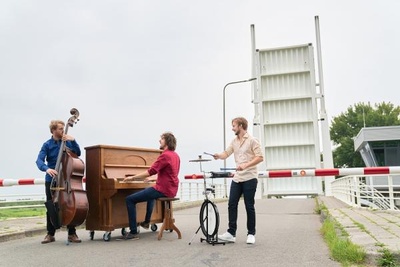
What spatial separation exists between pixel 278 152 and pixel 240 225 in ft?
37.5

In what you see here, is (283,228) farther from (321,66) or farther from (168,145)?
(321,66)

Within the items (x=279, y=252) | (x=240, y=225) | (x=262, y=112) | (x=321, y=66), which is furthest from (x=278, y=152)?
(x=279, y=252)

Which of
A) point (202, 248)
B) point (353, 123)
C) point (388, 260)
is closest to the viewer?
point (388, 260)

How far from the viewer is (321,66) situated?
68.5 ft

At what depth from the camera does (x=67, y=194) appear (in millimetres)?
6344

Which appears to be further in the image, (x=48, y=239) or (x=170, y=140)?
(x=170, y=140)

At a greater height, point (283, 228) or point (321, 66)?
point (321, 66)

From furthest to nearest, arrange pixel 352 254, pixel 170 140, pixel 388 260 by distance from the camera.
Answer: pixel 170 140
pixel 352 254
pixel 388 260

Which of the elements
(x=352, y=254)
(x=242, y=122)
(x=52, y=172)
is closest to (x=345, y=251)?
(x=352, y=254)

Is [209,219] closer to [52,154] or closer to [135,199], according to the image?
[135,199]

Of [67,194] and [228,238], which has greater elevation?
[67,194]

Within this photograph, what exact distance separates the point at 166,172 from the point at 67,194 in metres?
1.47

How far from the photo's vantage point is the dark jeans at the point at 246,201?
6277 millimetres

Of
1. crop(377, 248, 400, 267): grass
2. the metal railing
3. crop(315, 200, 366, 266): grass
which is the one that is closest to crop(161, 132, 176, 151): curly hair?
crop(315, 200, 366, 266): grass
